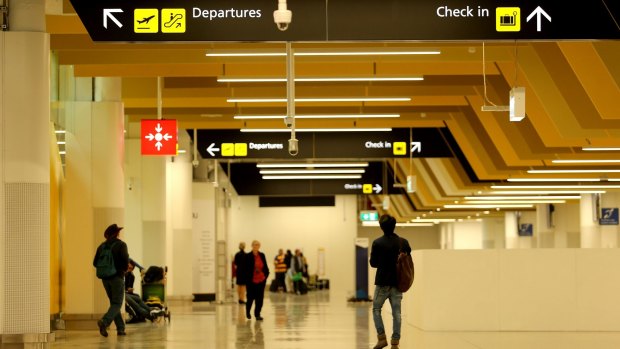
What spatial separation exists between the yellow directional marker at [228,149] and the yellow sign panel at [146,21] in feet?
39.6

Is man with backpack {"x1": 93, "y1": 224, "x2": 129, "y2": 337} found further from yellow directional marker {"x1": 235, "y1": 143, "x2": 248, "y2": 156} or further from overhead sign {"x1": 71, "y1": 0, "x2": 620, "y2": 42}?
yellow directional marker {"x1": 235, "y1": 143, "x2": 248, "y2": 156}

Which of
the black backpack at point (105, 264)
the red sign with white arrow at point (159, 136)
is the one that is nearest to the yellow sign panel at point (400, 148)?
the red sign with white arrow at point (159, 136)

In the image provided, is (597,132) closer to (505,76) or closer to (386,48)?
(505,76)

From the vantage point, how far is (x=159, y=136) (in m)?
17.9

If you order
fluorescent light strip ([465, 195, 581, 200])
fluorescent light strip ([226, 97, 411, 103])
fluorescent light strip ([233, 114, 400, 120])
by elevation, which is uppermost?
fluorescent light strip ([226, 97, 411, 103])

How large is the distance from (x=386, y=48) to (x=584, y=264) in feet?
15.0

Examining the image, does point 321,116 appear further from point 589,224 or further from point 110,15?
point 589,224

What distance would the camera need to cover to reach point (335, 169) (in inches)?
1220

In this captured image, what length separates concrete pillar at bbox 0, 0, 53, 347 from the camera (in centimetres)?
1228

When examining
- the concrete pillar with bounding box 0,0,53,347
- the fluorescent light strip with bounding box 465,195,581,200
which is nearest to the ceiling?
the concrete pillar with bounding box 0,0,53,347

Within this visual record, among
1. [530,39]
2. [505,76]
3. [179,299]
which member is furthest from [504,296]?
[179,299]

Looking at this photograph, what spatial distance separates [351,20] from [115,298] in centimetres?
688

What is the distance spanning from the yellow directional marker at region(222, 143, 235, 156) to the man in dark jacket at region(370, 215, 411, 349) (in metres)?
9.52

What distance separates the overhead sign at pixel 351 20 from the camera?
32.0 feet
